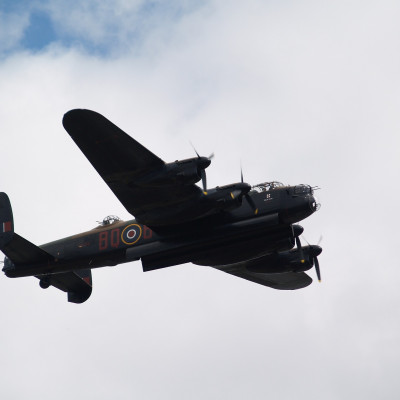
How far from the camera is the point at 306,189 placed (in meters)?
26.7

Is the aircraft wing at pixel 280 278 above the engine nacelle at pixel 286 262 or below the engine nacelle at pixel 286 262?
above

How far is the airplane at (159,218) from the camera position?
81.2 ft

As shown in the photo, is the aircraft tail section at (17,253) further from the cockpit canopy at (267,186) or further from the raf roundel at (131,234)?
the cockpit canopy at (267,186)

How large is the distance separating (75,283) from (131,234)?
4.65 metres

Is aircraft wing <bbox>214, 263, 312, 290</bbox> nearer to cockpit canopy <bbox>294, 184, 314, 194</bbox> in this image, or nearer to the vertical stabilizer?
cockpit canopy <bbox>294, 184, 314, 194</bbox>

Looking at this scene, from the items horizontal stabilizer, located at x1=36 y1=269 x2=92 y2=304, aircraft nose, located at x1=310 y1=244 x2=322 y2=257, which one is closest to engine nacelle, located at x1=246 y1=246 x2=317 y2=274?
aircraft nose, located at x1=310 y1=244 x2=322 y2=257

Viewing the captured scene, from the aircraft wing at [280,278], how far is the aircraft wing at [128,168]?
782 centimetres

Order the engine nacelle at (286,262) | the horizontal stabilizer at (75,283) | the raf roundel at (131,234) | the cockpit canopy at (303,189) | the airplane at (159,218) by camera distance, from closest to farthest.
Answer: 1. the airplane at (159,218)
2. the cockpit canopy at (303,189)
3. the raf roundel at (131,234)
4. the engine nacelle at (286,262)
5. the horizontal stabilizer at (75,283)

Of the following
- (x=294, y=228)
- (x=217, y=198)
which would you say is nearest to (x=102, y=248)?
(x=217, y=198)

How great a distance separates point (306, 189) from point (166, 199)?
4.94 metres

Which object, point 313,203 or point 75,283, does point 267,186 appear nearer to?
point 313,203

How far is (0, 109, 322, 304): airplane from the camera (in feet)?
81.2

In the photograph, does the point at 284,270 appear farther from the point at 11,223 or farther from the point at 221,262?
the point at 11,223

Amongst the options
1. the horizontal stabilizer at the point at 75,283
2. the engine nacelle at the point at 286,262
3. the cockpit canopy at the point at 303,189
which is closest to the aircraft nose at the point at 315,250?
the engine nacelle at the point at 286,262
